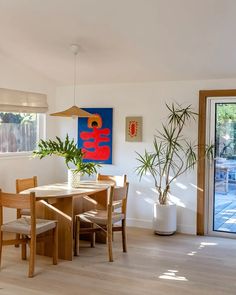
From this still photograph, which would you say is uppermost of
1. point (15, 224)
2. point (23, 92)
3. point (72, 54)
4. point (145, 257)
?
point (72, 54)

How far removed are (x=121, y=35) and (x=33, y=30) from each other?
1013 mm

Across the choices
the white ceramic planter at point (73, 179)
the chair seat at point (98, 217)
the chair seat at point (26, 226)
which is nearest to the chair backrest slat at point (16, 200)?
the chair seat at point (26, 226)

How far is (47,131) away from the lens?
6434 millimetres

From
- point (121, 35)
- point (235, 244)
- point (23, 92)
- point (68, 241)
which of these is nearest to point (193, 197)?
point (235, 244)

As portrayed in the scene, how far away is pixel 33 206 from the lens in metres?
3.86

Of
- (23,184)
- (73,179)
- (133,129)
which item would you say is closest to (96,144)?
(133,129)

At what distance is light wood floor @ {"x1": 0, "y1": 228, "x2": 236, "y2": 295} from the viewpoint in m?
3.65

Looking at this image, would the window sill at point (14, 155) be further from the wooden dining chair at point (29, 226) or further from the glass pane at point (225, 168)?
the glass pane at point (225, 168)

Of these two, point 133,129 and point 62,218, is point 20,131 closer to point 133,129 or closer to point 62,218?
point 133,129

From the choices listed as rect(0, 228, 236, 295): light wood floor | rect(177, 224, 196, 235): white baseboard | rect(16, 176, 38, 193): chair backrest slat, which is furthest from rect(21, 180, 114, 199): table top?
rect(177, 224, 196, 235): white baseboard

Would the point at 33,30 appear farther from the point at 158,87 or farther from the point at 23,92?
the point at 158,87

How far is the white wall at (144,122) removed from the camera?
Result: 18.4 feet

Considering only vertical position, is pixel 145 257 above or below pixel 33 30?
below

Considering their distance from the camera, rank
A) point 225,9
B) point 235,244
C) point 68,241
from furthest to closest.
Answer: point 235,244, point 68,241, point 225,9
